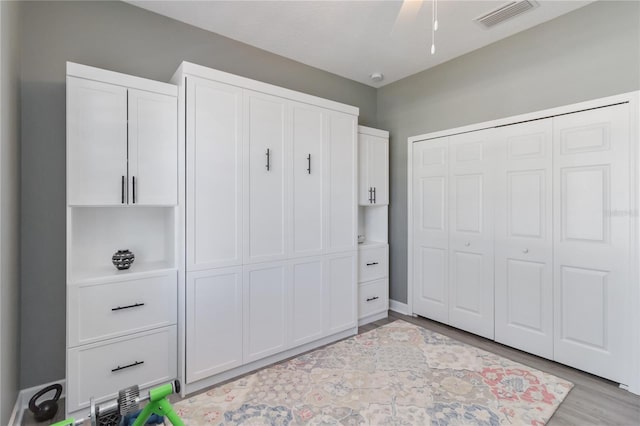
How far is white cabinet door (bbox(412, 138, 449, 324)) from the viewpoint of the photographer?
3.38 m

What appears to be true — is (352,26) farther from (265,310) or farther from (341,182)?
(265,310)

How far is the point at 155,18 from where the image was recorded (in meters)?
2.54

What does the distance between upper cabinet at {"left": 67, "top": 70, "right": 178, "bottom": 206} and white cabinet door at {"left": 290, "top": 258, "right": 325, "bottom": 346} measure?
124 cm

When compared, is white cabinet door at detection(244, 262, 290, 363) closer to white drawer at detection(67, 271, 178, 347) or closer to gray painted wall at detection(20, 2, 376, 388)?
white drawer at detection(67, 271, 178, 347)

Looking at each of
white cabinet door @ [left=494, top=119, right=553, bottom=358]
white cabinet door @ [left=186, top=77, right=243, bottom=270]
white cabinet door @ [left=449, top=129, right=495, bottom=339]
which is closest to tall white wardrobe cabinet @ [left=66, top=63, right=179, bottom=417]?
white cabinet door @ [left=186, top=77, right=243, bottom=270]

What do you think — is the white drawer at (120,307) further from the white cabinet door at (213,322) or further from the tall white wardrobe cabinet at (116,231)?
the white cabinet door at (213,322)

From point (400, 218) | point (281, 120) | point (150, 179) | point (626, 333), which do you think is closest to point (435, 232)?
point (400, 218)

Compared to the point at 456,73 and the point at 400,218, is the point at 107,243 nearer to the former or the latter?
the point at 400,218

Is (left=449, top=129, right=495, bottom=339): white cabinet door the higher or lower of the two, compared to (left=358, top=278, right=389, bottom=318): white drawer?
higher

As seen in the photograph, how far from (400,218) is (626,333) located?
85.2 inches

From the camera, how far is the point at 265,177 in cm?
257

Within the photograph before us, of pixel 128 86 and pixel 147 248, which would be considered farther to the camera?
pixel 147 248

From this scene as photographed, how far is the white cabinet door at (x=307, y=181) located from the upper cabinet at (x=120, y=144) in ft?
3.20

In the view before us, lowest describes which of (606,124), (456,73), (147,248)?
(147,248)
